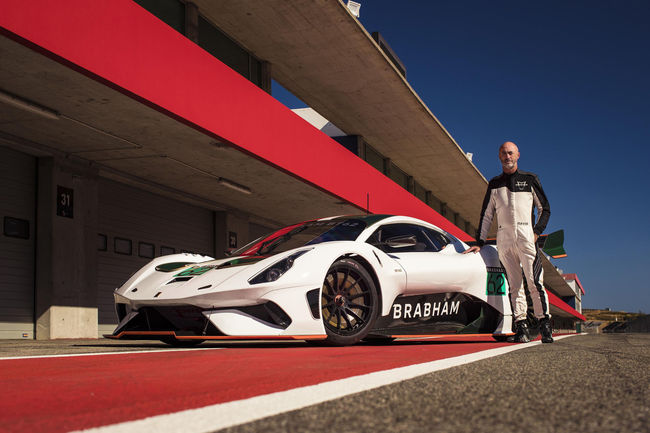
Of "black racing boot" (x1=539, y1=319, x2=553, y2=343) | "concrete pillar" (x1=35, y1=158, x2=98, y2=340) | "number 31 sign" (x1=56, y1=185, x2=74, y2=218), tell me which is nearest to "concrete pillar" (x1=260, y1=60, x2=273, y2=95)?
"concrete pillar" (x1=35, y1=158, x2=98, y2=340)

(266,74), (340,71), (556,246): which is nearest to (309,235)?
(266,74)

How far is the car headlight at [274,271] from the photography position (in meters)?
4.61

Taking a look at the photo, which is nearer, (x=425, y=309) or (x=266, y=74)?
(x=425, y=309)

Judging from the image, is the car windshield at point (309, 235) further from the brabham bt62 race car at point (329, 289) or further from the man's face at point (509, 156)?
the man's face at point (509, 156)

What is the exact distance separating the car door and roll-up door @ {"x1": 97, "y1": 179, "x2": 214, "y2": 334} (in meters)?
7.94

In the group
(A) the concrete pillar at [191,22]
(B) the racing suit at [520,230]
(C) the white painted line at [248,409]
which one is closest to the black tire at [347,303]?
(B) the racing suit at [520,230]

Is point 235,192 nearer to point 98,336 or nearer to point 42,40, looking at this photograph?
point 98,336

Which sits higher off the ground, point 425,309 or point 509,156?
point 509,156

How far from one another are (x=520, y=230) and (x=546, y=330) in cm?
89

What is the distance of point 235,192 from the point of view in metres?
14.1

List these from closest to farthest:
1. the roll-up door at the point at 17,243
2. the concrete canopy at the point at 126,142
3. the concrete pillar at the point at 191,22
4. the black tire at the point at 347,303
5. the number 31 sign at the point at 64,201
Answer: the black tire at the point at 347,303
the concrete canopy at the point at 126,142
the roll-up door at the point at 17,243
the number 31 sign at the point at 64,201
the concrete pillar at the point at 191,22

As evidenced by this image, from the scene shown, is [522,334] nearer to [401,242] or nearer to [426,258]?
[426,258]

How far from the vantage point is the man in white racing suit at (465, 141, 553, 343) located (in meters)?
5.89

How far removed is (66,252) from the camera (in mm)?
11070
